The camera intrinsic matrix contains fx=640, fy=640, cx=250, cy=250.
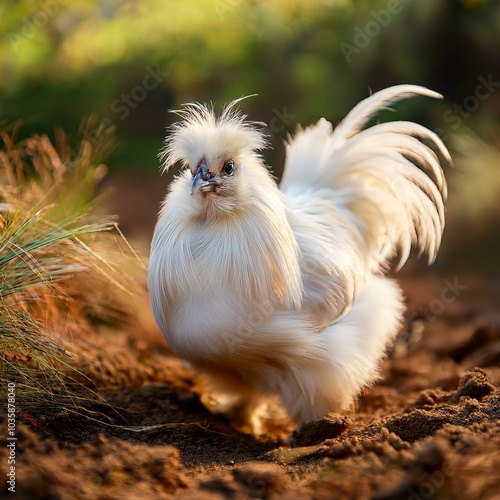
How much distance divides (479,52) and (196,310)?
740 centimetres

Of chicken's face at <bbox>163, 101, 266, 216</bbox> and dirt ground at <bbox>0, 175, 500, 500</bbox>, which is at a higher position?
chicken's face at <bbox>163, 101, 266, 216</bbox>

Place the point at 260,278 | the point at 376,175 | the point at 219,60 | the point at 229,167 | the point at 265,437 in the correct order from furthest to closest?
the point at 219,60 → the point at 376,175 → the point at 265,437 → the point at 229,167 → the point at 260,278

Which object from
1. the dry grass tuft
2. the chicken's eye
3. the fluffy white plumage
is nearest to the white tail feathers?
the fluffy white plumage

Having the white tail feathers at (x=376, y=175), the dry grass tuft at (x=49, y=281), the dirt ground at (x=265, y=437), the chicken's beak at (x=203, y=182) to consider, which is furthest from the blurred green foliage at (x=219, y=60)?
the chicken's beak at (x=203, y=182)

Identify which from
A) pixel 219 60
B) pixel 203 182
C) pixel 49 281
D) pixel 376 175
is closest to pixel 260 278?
pixel 203 182

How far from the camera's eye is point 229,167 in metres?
3.78

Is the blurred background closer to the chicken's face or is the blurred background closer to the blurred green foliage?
the blurred green foliage

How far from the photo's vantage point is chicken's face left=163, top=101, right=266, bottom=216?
12.0 ft

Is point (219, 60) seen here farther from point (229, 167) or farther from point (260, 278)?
point (260, 278)

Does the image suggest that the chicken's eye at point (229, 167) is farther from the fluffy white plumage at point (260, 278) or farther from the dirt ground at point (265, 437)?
the dirt ground at point (265, 437)

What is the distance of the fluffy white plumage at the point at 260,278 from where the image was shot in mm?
3604

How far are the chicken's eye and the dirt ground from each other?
1473 mm

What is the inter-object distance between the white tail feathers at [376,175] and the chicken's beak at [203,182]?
4.42 ft

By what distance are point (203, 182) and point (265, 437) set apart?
1.86 metres
